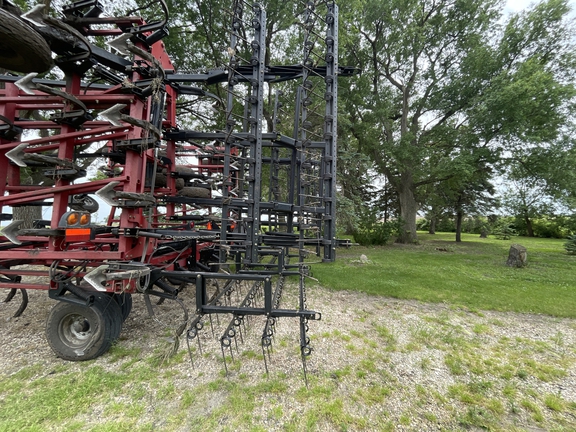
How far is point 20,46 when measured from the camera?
133 centimetres

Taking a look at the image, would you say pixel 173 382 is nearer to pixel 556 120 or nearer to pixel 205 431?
pixel 205 431

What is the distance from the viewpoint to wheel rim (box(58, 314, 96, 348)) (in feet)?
11.0

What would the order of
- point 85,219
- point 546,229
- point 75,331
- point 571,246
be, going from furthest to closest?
point 546,229 < point 571,246 < point 75,331 < point 85,219

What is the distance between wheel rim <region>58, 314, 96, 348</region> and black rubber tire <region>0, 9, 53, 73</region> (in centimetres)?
312

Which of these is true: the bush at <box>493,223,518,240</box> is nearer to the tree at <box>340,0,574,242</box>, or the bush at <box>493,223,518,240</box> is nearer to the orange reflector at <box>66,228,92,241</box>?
the tree at <box>340,0,574,242</box>

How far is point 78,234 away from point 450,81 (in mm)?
19615

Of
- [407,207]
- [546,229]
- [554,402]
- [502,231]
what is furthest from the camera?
[546,229]

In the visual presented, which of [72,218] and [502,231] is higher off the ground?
[502,231]

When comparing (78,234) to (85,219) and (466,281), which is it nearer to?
(85,219)

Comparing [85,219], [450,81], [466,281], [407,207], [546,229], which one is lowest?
[466,281]

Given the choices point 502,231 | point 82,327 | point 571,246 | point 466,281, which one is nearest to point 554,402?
point 82,327

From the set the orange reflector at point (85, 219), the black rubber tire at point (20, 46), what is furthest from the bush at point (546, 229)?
the black rubber tire at point (20, 46)

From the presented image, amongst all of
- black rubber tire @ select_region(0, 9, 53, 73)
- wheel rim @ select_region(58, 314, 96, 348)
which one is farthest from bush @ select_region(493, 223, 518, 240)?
black rubber tire @ select_region(0, 9, 53, 73)

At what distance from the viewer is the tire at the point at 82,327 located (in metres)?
3.26
